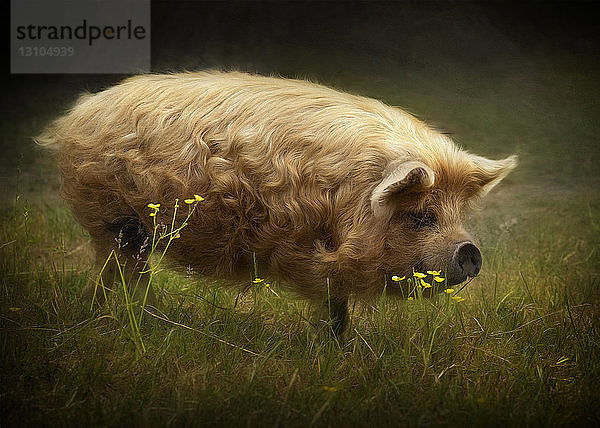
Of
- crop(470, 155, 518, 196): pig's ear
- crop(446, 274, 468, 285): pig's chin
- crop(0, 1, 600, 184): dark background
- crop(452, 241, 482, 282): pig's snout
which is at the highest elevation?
crop(0, 1, 600, 184): dark background

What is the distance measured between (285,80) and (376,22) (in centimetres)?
45

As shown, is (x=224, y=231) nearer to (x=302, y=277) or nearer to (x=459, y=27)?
(x=302, y=277)

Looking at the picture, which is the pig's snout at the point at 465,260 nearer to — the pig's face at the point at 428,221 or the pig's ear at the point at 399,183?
the pig's face at the point at 428,221

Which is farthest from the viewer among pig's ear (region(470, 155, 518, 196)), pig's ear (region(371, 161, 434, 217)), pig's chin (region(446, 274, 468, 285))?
pig's ear (region(470, 155, 518, 196))

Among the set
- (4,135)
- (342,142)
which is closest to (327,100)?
(342,142)

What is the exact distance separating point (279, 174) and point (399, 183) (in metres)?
0.43

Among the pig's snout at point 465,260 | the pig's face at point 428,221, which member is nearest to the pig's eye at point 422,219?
the pig's face at point 428,221

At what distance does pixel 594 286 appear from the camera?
2863 mm

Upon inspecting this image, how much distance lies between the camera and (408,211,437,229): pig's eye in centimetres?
258

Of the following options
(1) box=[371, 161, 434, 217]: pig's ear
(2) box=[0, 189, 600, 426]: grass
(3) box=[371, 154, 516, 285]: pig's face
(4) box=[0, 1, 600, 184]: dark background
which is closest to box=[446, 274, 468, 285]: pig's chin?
(3) box=[371, 154, 516, 285]: pig's face

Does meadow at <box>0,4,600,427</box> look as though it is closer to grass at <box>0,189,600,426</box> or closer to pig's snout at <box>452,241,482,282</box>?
grass at <box>0,189,600,426</box>

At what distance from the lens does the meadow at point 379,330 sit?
2002 millimetres

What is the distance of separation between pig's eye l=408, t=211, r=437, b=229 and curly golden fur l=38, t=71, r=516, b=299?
1.0 inches

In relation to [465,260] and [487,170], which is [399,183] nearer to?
[465,260]
